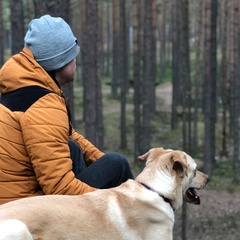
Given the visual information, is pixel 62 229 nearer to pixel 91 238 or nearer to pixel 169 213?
pixel 91 238

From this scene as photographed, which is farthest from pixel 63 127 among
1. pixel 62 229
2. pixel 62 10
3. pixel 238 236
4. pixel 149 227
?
pixel 238 236

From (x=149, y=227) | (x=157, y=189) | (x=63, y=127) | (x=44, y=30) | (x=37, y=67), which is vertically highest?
(x=44, y=30)

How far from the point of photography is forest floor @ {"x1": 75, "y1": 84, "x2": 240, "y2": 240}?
11820mm

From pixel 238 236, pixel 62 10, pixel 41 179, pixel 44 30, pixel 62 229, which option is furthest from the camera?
pixel 238 236

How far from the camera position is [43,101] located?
311 centimetres

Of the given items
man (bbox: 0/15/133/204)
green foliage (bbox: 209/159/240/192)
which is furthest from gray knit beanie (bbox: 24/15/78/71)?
green foliage (bbox: 209/159/240/192)

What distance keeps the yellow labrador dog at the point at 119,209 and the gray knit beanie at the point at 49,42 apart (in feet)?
2.89

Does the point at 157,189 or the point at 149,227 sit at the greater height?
the point at 157,189

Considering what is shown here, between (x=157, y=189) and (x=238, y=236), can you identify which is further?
(x=238, y=236)

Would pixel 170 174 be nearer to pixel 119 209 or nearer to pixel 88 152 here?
pixel 119 209

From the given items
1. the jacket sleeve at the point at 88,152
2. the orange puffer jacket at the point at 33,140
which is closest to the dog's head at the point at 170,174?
the orange puffer jacket at the point at 33,140

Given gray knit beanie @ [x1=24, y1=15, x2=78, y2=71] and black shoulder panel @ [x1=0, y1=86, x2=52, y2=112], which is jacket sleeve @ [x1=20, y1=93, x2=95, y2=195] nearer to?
black shoulder panel @ [x1=0, y1=86, x2=52, y2=112]

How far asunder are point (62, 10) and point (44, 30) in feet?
11.0

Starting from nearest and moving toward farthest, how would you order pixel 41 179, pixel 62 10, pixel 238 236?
pixel 41 179 < pixel 62 10 < pixel 238 236
